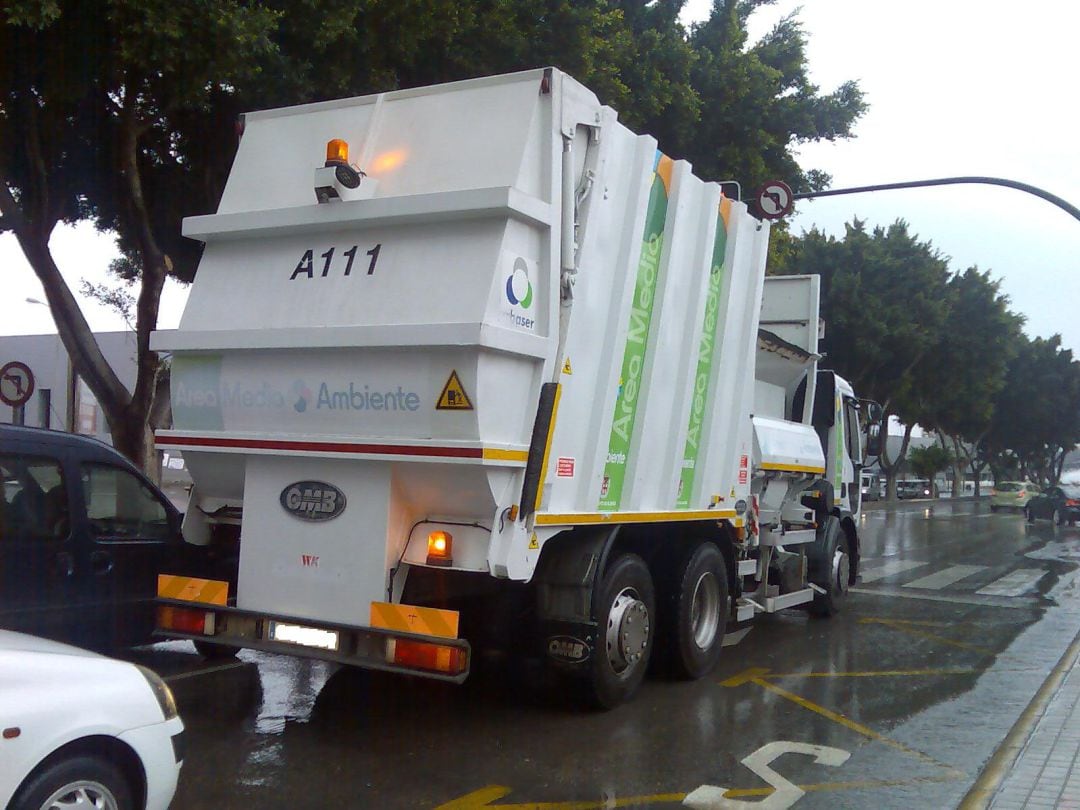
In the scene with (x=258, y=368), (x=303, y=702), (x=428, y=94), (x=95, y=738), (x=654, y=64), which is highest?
(x=654, y=64)

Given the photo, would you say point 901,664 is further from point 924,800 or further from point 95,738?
point 95,738

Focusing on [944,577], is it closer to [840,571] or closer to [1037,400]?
[840,571]

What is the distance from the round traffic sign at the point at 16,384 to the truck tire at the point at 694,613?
7.78 m

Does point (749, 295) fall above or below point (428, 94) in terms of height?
below

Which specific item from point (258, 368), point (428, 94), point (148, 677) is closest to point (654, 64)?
point (428, 94)

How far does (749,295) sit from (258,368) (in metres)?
3.98

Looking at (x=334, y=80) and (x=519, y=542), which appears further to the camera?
(x=334, y=80)

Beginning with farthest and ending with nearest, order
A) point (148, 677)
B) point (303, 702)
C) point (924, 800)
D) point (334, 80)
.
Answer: point (334, 80) → point (303, 702) → point (924, 800) → point (148, 677)

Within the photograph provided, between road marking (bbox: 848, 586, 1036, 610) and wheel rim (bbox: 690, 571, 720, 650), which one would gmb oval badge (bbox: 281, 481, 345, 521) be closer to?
wheel rim (bbox: 690, 571, 720, 650)

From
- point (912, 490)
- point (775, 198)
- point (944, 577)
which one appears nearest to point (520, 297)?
point (775, 198)

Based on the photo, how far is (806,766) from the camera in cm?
576

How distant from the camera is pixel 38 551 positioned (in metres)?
6.42

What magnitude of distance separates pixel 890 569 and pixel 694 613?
32.1 ft

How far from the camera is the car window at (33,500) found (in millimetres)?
6305
